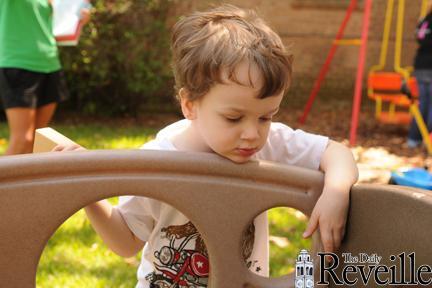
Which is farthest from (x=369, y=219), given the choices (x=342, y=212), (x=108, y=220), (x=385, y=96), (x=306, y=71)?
(x=306, y=71)

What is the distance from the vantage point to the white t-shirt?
1.50 m

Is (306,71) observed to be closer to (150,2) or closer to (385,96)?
(385,96)

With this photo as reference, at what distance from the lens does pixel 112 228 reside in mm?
1469

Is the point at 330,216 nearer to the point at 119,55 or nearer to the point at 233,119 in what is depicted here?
the point at 233,119

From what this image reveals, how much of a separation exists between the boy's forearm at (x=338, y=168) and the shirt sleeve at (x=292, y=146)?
0.03m

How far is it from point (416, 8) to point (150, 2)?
3815mm

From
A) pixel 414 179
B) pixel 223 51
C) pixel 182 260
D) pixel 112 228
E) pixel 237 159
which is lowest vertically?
pixel 414 179

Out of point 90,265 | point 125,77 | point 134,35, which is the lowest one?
point 90,265

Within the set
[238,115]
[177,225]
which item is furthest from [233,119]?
[177,225]

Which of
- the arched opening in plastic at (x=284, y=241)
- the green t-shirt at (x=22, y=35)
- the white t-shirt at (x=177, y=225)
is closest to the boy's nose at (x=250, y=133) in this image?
the white t-shirt at (x=177, y=225)

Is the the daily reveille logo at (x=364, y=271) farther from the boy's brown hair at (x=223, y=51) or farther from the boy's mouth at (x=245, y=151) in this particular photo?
the boy's brown hair at (x=223, y=51)

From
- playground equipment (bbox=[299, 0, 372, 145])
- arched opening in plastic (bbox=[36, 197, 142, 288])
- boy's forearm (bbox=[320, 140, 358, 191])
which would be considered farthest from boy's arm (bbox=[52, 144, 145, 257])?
playground equipment (bbox=[299, 0, 372, 145])

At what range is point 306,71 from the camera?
326 inches

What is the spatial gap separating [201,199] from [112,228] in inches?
14.2
